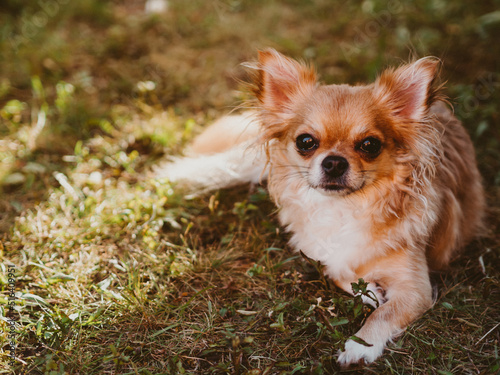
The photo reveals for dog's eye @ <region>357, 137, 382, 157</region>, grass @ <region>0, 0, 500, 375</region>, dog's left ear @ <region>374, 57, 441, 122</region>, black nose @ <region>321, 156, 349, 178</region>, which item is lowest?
grass @ <region>0, 0, 500, 375</region>

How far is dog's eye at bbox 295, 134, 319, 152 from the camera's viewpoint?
2.21m

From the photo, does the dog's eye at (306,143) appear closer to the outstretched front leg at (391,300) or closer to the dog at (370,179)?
the dog at (370,179)

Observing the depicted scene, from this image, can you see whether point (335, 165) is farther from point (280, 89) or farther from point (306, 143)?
point (280, 89)

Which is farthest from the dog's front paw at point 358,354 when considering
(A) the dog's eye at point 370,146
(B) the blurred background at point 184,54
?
(B) the blurred background at point 184,54

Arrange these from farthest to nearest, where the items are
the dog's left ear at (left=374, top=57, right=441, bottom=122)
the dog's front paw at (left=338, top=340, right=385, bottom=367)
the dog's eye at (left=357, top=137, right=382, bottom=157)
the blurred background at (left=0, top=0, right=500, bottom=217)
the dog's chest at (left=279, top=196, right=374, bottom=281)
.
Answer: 1. the blurred background at (left=0, top=0, right=500, bottom=217)
2. the dog's chest at (left=279, top=196, right=374, bottom=281)
3. the dog's eye at (left=357, top=137, right=382, bottom=157)
4. the dog's left ear at (left=374, top=57, right=441, bottom=122)
5. the dog's front paw at (left=338, top=340, right=385, bottom=367)

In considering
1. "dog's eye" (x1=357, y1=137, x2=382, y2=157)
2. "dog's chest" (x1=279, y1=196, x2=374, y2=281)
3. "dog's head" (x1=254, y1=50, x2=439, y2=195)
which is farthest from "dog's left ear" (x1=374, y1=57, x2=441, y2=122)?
"dog's chest" (x1=279, y1=196, x2=374, y2=281)

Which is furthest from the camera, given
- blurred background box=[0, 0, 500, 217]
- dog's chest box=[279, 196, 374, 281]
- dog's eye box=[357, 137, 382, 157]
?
blurred background box=[0, 0, 500, 217]

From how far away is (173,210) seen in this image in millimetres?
2816

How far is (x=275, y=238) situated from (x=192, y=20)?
3606 mm

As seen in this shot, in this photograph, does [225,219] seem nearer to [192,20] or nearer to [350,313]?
[350,313]

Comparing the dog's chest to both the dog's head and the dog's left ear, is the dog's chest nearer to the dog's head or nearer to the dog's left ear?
the dog's head

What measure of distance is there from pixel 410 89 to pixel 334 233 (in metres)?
0.90

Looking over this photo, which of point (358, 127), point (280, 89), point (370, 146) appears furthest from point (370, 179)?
point (280, 89)

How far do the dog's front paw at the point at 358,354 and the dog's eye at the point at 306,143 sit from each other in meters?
1.05
